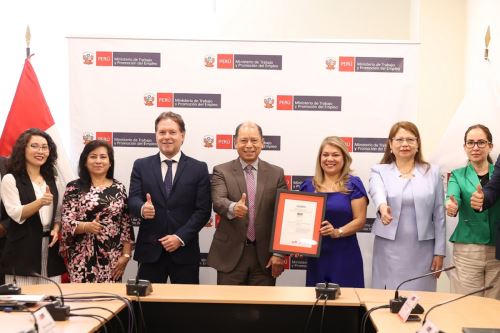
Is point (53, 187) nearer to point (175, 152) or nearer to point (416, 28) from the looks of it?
point (175, 152)

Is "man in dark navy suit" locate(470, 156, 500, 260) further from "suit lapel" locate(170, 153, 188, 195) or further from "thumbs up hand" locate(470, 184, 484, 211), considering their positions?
"suit lapel" locate(170, 153, 188, 195)

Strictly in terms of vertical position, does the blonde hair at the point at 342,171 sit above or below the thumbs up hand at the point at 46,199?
above

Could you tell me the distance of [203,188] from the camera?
3.53 meters

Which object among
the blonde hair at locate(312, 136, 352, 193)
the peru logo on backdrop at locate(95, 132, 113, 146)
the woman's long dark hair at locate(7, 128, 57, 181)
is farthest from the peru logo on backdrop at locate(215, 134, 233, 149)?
the woman's long dark hair at locate(7, 128, 57, 181)

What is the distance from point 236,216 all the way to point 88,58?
6.47 feet

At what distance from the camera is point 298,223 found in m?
3.23

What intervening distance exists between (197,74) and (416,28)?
2.32m

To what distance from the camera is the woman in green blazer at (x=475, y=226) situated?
11.1 feet

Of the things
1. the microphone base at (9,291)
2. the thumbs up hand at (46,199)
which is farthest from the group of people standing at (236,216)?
the microphone base at (9,291)

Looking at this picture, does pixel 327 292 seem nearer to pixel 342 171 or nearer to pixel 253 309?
pixel 253 309

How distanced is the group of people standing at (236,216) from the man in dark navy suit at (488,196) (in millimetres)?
42

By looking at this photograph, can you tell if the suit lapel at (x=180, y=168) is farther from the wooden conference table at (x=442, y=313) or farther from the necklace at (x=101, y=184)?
the wooden conference table at (x=442, y=313)

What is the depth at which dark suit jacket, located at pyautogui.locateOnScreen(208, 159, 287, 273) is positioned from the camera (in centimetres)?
343

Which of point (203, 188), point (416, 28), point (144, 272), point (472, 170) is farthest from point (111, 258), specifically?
point (416, 28)
